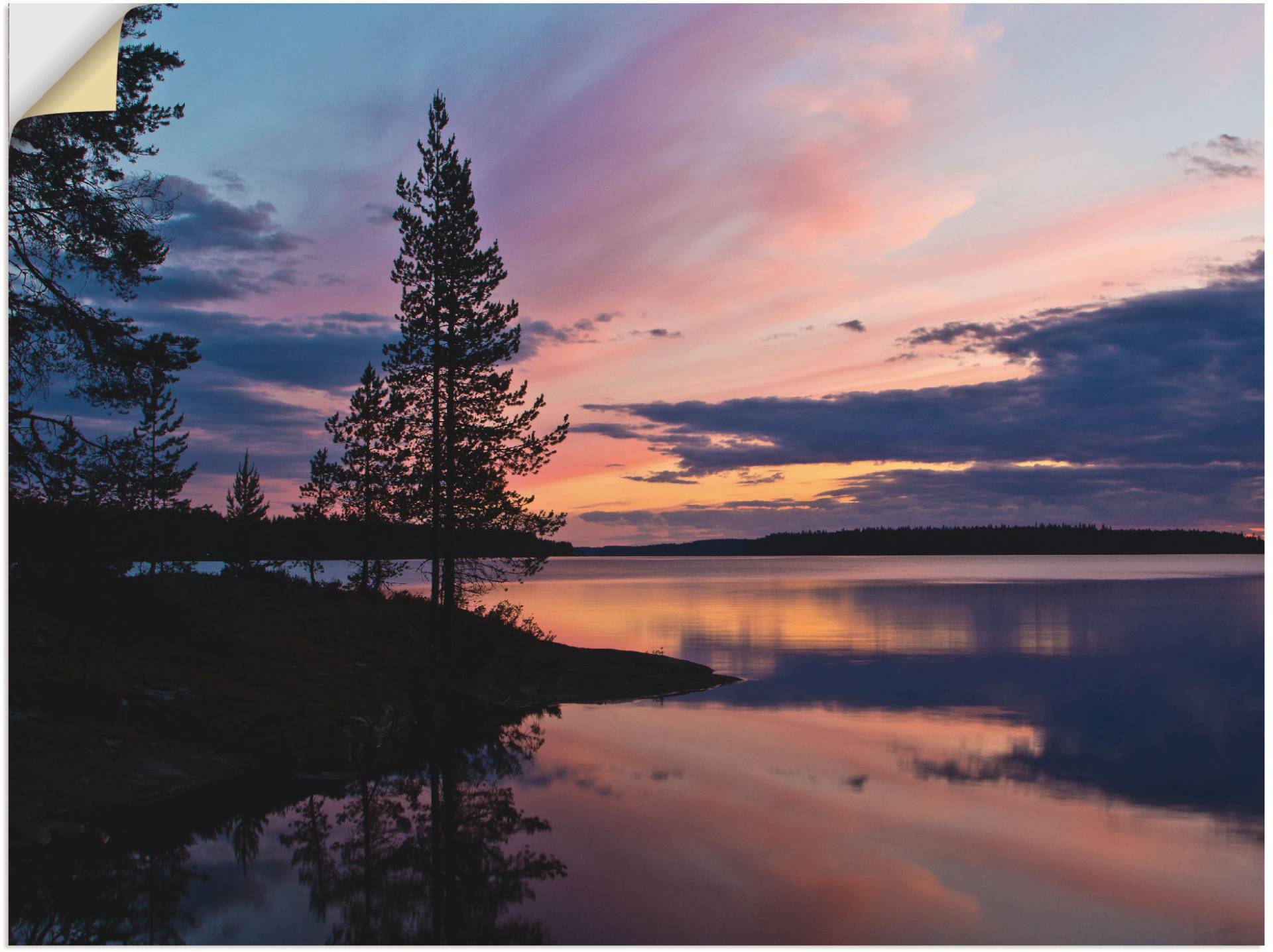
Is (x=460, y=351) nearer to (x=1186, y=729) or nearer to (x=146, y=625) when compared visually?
(x=146, y=625)

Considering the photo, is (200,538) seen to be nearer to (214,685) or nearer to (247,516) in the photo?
(214,685)

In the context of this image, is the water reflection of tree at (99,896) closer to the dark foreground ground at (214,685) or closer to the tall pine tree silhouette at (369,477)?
the dark foreground ground at (214,685)

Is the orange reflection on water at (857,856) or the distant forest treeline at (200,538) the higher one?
the distant forest treeline at (200,538)

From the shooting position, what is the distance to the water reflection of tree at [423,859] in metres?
11.5

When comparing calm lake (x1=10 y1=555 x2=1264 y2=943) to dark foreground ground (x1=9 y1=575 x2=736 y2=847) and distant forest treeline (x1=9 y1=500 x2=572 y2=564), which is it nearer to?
dark foreground ground (x1=9 y1=575 x2=736 y2=847)

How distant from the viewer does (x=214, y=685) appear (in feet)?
65.7

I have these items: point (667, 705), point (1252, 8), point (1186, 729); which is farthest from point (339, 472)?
point (1252, 8)

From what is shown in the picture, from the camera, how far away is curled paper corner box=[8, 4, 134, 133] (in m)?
8.02

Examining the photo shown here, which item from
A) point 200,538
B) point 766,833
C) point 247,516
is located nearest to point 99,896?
point 766,833

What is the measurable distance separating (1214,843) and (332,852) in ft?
50.3

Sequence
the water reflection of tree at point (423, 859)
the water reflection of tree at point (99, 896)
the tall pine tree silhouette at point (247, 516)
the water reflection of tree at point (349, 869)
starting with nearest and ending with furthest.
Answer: the water reflection of tree at point (99, 896)
the water reflection of tree at point (349, 869)
the water reflection of tree at point (423, 859)
the tall pine tree silhouette at point (247, 516)

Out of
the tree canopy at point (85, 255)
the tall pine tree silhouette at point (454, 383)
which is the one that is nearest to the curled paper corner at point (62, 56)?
the tree canopy at point (85, 255)

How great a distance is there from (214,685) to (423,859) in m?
8.90

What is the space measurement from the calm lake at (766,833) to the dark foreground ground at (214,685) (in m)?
1.20
